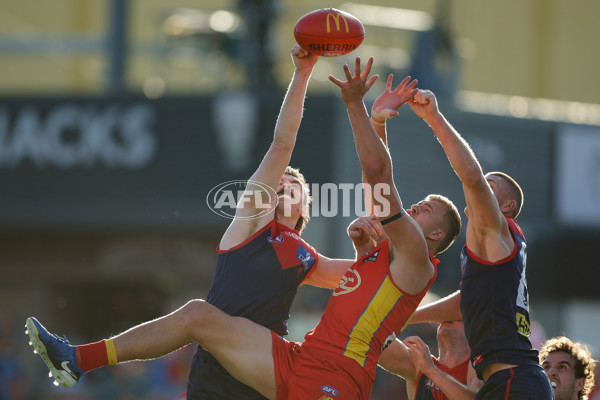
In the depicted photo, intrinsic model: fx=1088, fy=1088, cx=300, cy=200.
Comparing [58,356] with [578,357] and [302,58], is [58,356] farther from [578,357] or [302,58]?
[578,357]

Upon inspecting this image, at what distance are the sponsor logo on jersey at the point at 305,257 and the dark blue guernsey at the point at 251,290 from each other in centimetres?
1

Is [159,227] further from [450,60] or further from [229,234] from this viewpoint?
[229,234]

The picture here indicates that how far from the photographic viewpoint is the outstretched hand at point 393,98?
6641 mm

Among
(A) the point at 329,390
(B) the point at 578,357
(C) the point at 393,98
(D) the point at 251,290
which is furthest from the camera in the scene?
(B) the point at 578,357

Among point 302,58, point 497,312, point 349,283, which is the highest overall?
point 302,58

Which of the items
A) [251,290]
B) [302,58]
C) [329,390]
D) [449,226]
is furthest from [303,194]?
[329,390]

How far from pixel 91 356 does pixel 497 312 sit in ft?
8.01

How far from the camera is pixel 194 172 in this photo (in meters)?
14.9

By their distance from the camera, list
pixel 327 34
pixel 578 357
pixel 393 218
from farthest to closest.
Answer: pixel 578 357
pixel 327 34
pixel 393 218

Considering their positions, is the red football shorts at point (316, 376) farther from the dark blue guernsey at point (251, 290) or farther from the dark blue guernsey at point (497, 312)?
the dark blue guernsey at point (497, 312)

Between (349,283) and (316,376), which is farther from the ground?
(349,283)

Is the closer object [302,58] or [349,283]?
[349,283]

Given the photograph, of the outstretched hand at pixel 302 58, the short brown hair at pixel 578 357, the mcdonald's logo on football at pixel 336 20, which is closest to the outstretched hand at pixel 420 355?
the short brown hair at pixel 578 357

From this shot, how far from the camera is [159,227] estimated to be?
50.8 feet
